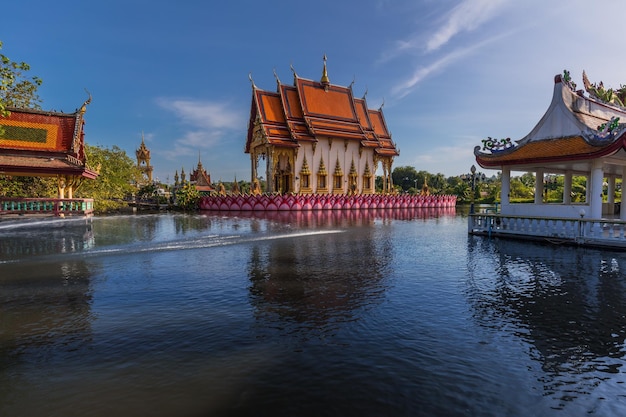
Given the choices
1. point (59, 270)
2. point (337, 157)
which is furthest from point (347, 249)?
point (337, 157)

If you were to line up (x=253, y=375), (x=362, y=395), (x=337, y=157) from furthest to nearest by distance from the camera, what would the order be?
(x=337, y=157) → (x=253, y=375) → (x=362, y=395)

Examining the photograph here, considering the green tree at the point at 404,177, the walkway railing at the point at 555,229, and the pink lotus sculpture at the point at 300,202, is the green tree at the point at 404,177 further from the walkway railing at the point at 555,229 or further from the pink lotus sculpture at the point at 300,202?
the walkway railing at the point at 555,229

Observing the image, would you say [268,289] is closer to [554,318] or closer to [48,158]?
[554,318]

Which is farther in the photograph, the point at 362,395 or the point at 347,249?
the point at 347,249

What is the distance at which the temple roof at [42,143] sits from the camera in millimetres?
19344

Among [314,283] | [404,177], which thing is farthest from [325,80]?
[404,177]

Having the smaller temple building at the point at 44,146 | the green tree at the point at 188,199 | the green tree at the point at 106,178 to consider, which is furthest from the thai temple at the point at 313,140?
the smaller temple building at the point at 44,146

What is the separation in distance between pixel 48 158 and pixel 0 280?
16.2m

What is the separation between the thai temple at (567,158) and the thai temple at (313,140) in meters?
25.5

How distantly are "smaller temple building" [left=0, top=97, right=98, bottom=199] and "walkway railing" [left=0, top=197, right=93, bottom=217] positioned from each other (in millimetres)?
731

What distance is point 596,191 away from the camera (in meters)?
12.2

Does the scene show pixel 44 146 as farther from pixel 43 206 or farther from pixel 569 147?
pixel 569 147

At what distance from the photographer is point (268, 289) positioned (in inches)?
272

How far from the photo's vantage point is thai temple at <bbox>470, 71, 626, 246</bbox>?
39.2 feet
